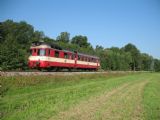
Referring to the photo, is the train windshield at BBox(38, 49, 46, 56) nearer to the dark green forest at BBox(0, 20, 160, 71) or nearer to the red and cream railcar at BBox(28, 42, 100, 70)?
the red and cream railcar at BBox(28, 42, 100, 70)

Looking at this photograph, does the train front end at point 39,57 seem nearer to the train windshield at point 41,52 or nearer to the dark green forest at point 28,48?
the train windshield at point 41,52

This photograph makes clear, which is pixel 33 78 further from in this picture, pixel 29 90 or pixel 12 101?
pixel 12 101

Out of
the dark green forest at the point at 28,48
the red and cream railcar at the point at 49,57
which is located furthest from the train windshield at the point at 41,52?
the dark green forest at the point at 28,48

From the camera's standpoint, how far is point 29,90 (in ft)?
56.7

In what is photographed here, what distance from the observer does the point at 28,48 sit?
5688 cm

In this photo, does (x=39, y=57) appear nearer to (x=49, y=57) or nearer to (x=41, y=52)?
(x=41, y=52)

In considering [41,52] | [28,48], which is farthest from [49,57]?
[28,48]

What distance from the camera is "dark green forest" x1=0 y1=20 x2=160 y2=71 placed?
126 ft

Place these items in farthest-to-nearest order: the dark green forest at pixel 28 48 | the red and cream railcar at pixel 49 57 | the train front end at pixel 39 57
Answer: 1. the dark green forest at pixel 28 48
2. the red and cream railcar at pixel 49 57
3. the train front end at pixel 39 57

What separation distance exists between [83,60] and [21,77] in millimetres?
23178

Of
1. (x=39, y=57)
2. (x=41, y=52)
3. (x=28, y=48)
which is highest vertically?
(x=28, y=48)

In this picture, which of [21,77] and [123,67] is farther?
[123,67]

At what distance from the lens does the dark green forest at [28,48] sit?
126ft

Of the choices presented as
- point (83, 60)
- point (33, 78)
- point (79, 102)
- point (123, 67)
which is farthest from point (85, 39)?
point (79, 102)
